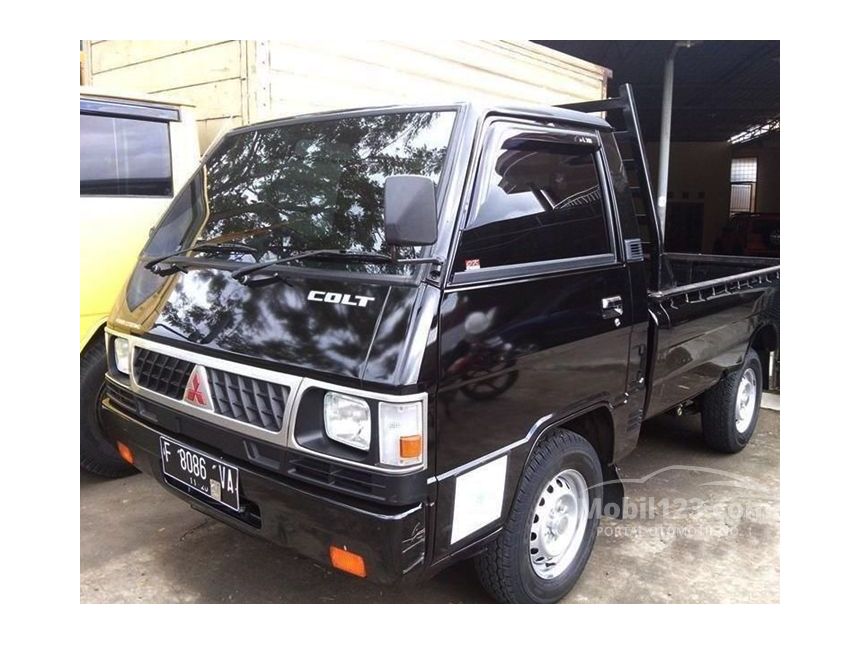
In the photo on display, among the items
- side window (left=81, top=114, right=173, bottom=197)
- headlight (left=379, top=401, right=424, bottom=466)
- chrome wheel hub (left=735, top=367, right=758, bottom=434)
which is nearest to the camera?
headlight (left=379, top=401, right=424, bottom=466)

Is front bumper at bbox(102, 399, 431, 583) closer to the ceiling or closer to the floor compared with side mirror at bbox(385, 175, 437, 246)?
closer to the floor

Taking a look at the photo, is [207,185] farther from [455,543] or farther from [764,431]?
[764,431]

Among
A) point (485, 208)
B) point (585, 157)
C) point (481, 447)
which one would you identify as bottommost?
point (481, 447)

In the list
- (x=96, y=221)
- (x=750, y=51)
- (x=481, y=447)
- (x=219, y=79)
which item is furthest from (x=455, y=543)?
(x=750, y=51)

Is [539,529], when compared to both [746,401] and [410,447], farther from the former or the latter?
[746,401]

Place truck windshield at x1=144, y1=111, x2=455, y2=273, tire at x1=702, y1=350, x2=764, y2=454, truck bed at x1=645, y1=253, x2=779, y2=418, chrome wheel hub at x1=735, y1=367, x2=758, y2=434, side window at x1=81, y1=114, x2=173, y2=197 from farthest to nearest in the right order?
chrome wheel hub at x1=735, y1=367, x2=758, y2=434
tire at x1=702, y1=350, x2=764, y2=454
side window at x1=81, y1=114, x2=173, y2=197
truck bed at x1=645, y1=253, x2=779, y2=418
truck windshield at x1=144, y1=111, x2=455, y2=273

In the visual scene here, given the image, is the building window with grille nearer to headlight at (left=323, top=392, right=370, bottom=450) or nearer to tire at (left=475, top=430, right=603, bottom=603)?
tire at (left=475, top=430, right=603, bottom=603)

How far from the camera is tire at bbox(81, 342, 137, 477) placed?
391 cm

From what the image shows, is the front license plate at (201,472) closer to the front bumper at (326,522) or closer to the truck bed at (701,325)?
the front bumper at (326,522)

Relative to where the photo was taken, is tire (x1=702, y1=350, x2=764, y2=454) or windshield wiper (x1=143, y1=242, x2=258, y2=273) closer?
windshield wiper (x1=143, y1=242, x2=258, y2=273)

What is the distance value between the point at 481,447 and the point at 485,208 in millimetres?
886

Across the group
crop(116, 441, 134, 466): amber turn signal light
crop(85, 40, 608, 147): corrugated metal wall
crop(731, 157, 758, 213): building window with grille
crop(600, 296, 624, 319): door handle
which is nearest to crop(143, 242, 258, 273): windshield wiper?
crop(116, 441, 134, 466): amber turn signal light

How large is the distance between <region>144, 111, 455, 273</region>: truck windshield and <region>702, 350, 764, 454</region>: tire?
2966 millimetres

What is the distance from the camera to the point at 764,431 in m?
5.48
